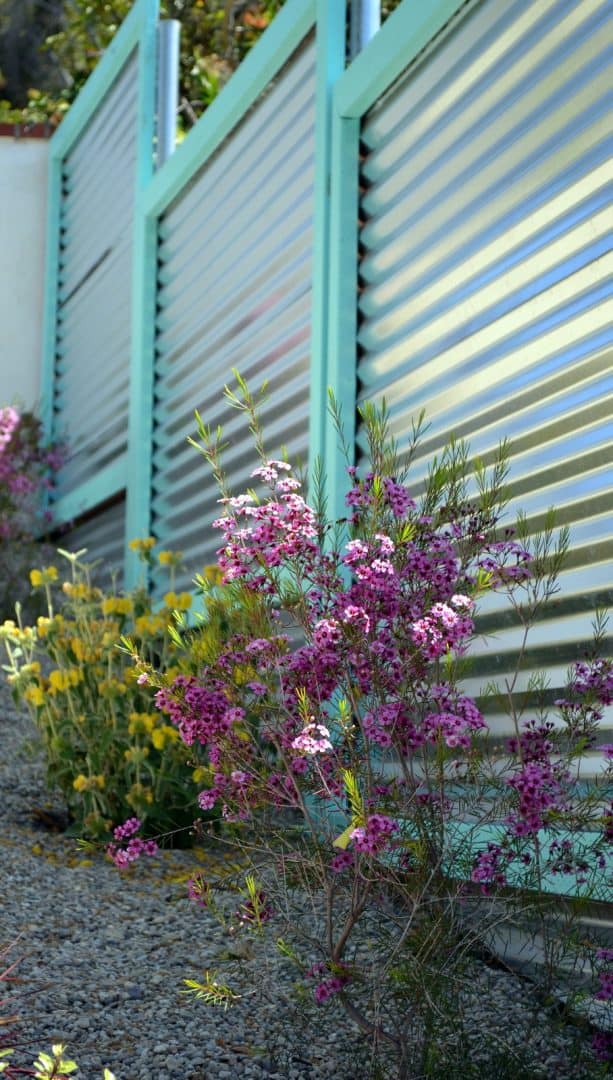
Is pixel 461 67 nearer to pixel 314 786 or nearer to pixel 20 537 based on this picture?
pixel 314 786

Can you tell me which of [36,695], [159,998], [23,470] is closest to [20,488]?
[23,470]

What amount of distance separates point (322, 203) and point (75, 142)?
4422 mm

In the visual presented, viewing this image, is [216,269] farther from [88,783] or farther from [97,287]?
[88,783]

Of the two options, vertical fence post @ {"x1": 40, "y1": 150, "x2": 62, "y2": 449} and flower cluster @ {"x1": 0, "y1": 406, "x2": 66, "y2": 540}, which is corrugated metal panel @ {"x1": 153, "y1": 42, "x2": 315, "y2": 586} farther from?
vertical fence post @ {"x1": 40, "y1": 150, "x2": 62, "y2": 449}

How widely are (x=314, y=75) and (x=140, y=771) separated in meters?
2.45

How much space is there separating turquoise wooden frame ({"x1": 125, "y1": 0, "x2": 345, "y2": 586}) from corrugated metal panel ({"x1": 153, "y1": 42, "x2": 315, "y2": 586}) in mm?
53

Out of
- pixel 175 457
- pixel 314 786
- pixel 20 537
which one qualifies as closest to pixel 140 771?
pixel 314 786

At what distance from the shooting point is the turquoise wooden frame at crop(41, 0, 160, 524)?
671 centimetres

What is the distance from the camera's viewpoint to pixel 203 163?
595cm

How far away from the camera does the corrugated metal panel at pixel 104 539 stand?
690cm

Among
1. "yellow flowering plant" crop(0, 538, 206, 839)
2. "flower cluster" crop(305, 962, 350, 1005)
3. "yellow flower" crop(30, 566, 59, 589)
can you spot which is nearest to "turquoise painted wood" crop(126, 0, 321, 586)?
"yellow flower" crop(30, 566, 59, 589)

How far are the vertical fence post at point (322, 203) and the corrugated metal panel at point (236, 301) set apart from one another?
0.23 m

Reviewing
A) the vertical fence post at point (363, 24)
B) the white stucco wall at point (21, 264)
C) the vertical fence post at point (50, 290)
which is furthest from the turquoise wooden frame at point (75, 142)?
the vertical fence post at point (363, 24)

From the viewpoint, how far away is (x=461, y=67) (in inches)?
145
